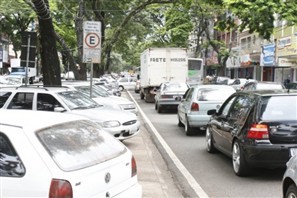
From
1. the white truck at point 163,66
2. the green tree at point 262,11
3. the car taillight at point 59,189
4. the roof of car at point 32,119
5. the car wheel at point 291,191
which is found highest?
the green tree at point 262,11

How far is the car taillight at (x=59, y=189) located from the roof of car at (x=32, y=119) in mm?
597

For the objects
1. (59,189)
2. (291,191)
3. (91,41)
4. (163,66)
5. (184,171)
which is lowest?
(184,171)

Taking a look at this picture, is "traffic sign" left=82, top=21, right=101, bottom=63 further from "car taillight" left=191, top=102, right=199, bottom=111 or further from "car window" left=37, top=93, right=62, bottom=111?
"car taillight" left=191, top=102, right=199, bottom=111

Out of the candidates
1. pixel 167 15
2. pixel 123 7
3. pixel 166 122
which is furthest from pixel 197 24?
pixel 166 122

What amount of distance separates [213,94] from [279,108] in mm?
6014

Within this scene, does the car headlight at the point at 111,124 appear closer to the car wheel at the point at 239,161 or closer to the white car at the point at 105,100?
the car wheel at the point at 239,161

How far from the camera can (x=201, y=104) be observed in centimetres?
1364

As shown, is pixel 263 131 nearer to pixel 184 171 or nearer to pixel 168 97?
pixel 184 171

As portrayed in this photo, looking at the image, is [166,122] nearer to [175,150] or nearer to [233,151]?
[175,150]

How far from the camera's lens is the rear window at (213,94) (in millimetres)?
13891

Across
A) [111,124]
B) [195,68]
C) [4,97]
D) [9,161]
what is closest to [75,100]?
[111,124]

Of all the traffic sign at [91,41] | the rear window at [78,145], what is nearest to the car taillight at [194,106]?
the traffic sign at [91,41]

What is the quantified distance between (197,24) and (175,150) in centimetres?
3683

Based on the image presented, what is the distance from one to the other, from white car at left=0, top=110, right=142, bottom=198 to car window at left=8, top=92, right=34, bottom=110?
6005 millimetres
